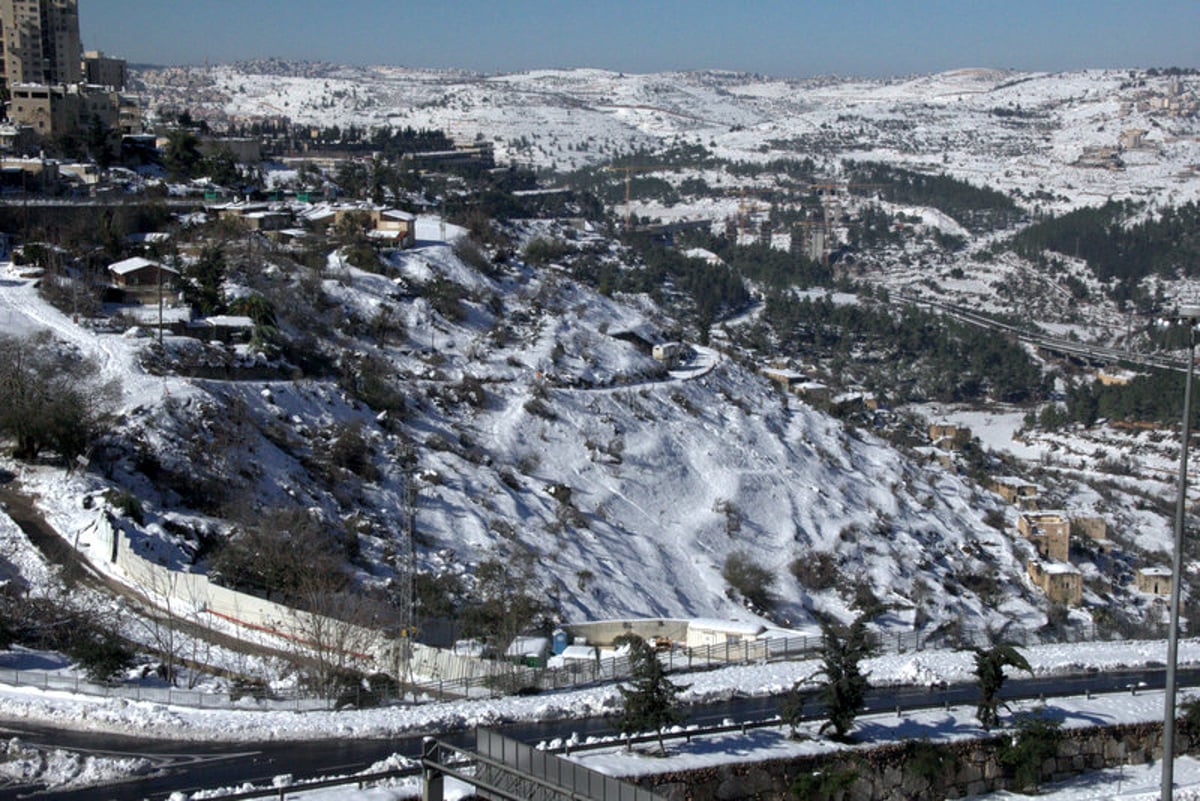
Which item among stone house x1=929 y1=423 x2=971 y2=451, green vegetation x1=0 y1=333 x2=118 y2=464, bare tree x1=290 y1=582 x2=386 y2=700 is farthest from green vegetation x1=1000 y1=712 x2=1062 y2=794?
stone house x1=929 y1=423 x2=971 y2=451

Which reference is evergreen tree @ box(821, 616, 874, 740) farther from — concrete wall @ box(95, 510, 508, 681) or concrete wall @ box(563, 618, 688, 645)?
concrete wall @ box(563, 618, 688, 645)

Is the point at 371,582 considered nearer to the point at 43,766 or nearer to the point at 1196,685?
the point at 43,766

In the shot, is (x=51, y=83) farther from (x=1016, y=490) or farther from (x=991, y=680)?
(x=991, y=680)

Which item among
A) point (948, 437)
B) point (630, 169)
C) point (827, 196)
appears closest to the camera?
point (948, 437)

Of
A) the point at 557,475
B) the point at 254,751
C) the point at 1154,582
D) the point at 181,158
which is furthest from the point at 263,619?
the point at 181,158

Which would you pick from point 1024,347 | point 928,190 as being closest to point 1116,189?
point 928,190
